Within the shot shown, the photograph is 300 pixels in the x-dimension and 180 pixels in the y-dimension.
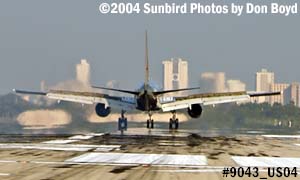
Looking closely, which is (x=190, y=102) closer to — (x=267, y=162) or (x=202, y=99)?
(x=202, y=99)

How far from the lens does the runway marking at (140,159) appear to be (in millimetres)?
30031

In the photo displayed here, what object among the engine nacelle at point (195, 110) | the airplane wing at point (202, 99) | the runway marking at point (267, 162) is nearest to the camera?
the runway marking at point (267, 162)

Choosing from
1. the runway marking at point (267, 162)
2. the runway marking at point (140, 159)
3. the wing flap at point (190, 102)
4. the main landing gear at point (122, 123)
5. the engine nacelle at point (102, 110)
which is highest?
the wing flap at point (190, 102)

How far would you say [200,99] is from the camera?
73625 millimetres

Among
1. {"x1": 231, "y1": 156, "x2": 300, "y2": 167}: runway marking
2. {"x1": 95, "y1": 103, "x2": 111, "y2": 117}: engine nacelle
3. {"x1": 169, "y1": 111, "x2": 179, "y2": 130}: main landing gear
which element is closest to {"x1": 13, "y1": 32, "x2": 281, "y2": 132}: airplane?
{"x1": 95, "y1": 103, "x2": 111, "y2": 117}: engine nacelle

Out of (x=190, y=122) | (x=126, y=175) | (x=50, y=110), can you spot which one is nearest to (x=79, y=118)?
(x=50, y=110)

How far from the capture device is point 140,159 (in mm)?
32000

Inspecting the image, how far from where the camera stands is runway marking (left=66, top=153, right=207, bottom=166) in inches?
1182

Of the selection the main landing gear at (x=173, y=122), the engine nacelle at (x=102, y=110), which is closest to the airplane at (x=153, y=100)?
the engine nacelle at (x=102, y=110)

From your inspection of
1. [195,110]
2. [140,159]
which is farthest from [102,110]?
[140,159]

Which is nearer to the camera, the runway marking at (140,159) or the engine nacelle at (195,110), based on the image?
the runway marking at (140,159)

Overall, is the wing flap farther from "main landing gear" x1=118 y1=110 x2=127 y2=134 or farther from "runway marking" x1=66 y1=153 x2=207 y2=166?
"runway marking" x1=66 y1=153 x2=207 y2=166

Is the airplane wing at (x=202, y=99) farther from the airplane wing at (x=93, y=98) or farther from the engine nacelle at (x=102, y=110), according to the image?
the engine nacelle at (x=102, y=110)

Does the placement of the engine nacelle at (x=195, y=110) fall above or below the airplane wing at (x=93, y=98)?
below
